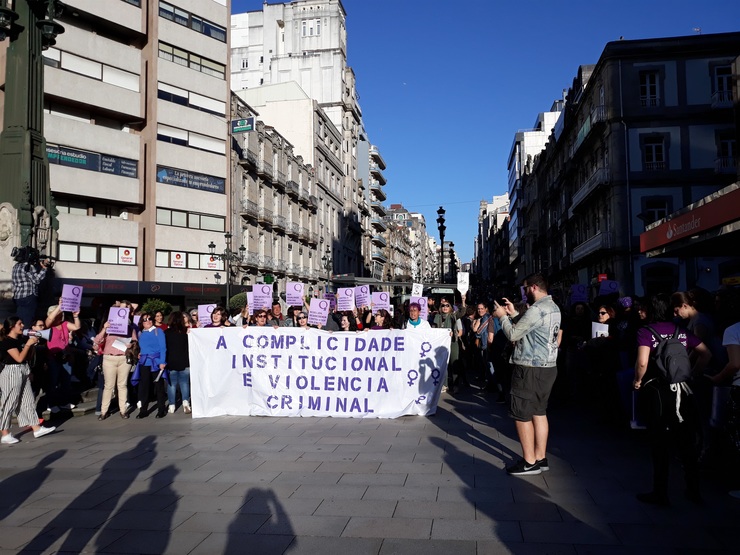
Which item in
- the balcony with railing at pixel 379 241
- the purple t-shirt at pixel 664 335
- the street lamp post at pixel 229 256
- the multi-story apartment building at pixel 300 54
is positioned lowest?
the purple t-shirt at pixel 664 335

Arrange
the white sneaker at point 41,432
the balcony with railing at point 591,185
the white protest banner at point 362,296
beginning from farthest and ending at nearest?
the balcony with railing at point 591,185 < the white protest banner at point 362,296 < the white sneaker at point 41,432

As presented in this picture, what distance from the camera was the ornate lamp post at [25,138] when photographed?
13828 millimetres

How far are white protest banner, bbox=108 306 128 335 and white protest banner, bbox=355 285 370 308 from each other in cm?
628

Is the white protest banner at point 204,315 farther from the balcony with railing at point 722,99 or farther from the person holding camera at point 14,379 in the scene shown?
the balcony with railing at point 722,99

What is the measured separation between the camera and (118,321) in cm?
1039

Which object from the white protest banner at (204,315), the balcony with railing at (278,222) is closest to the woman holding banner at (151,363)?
the white protest banner at (204,315)

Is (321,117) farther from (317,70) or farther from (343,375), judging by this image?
(343,375)

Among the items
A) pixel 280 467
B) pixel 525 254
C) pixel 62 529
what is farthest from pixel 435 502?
pixel 525 254

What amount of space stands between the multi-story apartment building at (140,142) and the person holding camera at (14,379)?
91.6 ft

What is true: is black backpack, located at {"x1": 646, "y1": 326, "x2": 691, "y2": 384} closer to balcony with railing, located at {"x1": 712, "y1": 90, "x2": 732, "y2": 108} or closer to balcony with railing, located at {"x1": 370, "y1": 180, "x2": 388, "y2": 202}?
balcony with railing, located at {"x1": 712, "y1": 90, "x2": 732, "y2": 108}

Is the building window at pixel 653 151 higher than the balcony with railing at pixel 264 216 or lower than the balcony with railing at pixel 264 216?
higher

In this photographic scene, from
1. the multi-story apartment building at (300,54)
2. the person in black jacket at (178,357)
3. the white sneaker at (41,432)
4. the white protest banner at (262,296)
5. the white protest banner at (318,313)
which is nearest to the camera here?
the white sneaker at (41,432)

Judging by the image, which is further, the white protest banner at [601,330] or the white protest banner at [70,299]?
the white protest banner at [70,299]

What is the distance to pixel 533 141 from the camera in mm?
A: 82750
